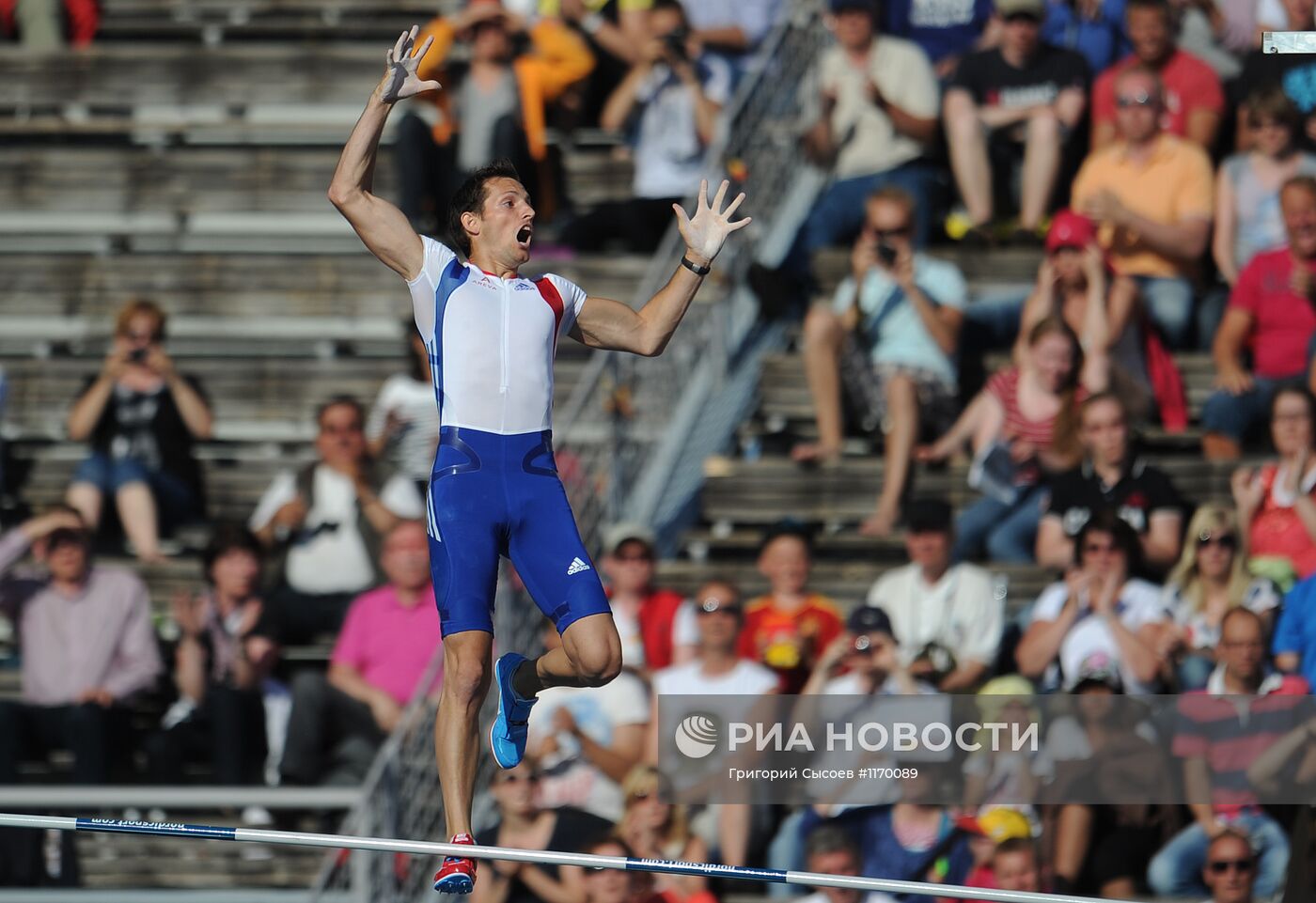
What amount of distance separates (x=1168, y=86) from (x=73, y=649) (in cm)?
613

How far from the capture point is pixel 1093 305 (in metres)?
12.2

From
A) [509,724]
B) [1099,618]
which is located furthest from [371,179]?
[1099,618]

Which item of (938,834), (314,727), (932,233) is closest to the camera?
(938,834)

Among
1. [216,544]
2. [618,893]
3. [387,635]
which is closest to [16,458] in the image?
[216,544]

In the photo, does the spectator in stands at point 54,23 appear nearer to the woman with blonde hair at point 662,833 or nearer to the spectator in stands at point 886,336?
the spectator in stands at point 886,336

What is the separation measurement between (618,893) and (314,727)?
5.89ft

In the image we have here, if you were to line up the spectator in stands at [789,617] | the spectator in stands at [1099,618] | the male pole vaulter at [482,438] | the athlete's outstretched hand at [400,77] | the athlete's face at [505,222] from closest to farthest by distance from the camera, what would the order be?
the athlete's outstretched hand at [400,77]
the male pole vaulter at [482,438]
the athlete's face at [505,222]
the spectator in stands at [1099,618]
the spectator in stands at [789,617]

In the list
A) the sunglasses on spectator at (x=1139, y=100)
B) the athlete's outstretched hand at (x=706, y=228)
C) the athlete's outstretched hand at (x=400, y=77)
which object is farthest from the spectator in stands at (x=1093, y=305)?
the athlete's outstretched hand at (x=400, y=77)

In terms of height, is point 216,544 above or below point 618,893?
above

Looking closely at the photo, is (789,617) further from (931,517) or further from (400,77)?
(400,77)

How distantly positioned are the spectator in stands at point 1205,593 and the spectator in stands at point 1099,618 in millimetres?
89

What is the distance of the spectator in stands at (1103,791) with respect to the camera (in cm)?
1075

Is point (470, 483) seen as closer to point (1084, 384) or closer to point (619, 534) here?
point (619, 534)

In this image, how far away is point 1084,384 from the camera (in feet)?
39.8
